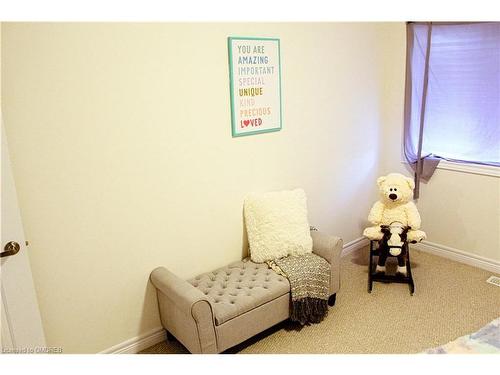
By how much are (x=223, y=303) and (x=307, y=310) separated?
595mm

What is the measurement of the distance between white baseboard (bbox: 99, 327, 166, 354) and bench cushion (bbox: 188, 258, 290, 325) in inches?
14.9

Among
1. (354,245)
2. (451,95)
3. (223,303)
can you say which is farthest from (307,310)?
(451,95)

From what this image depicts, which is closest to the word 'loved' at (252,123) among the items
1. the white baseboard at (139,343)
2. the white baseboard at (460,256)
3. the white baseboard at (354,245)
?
the white baseboard at (139,343)

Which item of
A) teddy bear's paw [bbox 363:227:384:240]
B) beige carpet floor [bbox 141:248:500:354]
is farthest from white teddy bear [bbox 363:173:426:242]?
beige carpet floor [bbox 141:248:500:354]

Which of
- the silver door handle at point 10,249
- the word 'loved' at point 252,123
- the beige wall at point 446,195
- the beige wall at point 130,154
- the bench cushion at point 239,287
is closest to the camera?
the silver door handle at point 10,249

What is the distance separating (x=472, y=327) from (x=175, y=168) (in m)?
2.07

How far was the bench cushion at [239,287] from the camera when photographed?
230cm

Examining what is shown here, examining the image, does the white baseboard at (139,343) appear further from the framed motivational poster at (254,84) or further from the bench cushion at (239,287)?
the framed motivational poster at (254,84)

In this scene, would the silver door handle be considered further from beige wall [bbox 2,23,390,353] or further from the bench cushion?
the bench cushion

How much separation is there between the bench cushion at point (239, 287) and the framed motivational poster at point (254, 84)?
0.88m

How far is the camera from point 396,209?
3.17 meters

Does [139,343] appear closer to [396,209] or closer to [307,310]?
[307,310]

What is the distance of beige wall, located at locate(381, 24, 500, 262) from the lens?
3286 millimetres
